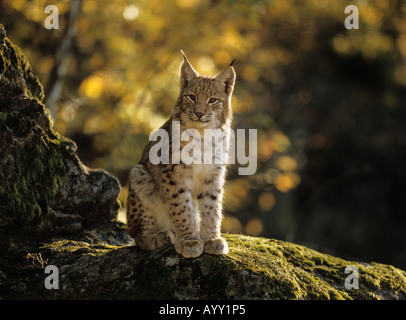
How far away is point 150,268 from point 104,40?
6.70 meters

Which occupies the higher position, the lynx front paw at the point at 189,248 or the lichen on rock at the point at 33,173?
the lichen on rock at the point at 33,173

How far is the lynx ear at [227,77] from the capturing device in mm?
4813

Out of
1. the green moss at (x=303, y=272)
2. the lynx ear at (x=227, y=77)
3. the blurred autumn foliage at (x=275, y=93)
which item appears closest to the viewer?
the green moss at (x=303, y=272)

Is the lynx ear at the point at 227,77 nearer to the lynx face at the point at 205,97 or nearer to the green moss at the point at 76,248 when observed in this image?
the lynx face at the point at 205,97

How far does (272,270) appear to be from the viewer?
3.84 meters

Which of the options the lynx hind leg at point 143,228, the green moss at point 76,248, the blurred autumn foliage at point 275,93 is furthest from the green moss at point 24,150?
the blurred autumn foliage at point 275,93

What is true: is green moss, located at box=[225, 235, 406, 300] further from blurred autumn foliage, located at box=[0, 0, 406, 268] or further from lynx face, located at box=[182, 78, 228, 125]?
blurred autumn foliage, located at box=[0, 0, 406, 268]

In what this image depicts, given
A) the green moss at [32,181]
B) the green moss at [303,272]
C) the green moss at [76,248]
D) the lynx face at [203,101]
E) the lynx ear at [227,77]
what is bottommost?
the green moss at [303,272]

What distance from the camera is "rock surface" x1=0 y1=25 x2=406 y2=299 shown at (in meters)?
3.64

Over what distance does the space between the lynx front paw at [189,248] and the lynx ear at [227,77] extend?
1811 millimetres

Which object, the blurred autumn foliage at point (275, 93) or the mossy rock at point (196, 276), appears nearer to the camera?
the mossy rock at point (196, 276)

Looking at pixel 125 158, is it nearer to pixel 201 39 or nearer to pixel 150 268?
pixel 201 39
